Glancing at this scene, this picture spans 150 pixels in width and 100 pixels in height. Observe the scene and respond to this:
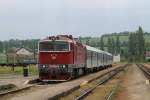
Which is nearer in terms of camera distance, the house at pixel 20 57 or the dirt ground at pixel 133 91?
the dirt ground at pixel 133 91

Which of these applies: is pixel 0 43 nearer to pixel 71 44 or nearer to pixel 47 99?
pixel 71 44

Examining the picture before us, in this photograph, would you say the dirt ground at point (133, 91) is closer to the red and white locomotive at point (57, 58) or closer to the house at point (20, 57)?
the red and white locomotive at point (57, 58)

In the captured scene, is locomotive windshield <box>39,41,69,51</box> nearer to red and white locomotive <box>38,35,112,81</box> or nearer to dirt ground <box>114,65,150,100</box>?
red and white locomotive <box>38,35,112,81</box>

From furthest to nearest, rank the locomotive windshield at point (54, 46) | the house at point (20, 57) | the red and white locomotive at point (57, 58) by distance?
the house at point (20, 57) → the locomotive windshield at point (54, 46) → the red and white locomotive at point (57, 58)

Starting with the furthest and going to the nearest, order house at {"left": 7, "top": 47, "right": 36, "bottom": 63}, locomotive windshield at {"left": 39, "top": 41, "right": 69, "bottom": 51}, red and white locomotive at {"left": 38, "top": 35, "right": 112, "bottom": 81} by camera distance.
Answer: house at {"left": 7, "top": 47, "right": 36, "bottom": 63}
locomotive windshield at {"left": 39, "top": 41, "right": 69, "bottom": 51}
red and white locomotive at {"left": 38, "top": 35, "right": 112, "bottom": 81}

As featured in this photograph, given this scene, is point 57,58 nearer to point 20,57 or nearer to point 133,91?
point 133,91

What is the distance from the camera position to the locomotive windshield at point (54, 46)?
38.2 meters

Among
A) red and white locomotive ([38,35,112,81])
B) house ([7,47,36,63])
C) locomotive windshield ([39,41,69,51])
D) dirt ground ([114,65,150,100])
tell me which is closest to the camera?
dirt ground ([114,65,150,100])

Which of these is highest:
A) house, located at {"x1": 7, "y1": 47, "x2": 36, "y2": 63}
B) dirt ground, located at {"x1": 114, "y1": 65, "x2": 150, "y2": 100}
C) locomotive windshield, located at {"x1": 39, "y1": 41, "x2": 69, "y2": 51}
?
locomotive windshield, located at {"x1": 39, "y1": 41, "x2": 69, "y2": 51}

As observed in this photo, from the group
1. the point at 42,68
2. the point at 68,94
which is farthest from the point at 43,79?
the point at 68,94

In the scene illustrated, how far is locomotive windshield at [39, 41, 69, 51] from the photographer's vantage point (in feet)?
125

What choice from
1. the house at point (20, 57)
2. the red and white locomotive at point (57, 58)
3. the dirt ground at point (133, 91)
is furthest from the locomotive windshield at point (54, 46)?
the house at point (20, 57)

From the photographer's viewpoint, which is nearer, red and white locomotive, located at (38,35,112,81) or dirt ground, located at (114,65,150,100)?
dirt ground, located at (114,65,150,100)

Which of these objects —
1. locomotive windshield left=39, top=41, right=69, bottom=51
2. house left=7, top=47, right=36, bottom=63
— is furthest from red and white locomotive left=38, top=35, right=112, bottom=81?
house left=7, top=47, right=36, bottom=63
